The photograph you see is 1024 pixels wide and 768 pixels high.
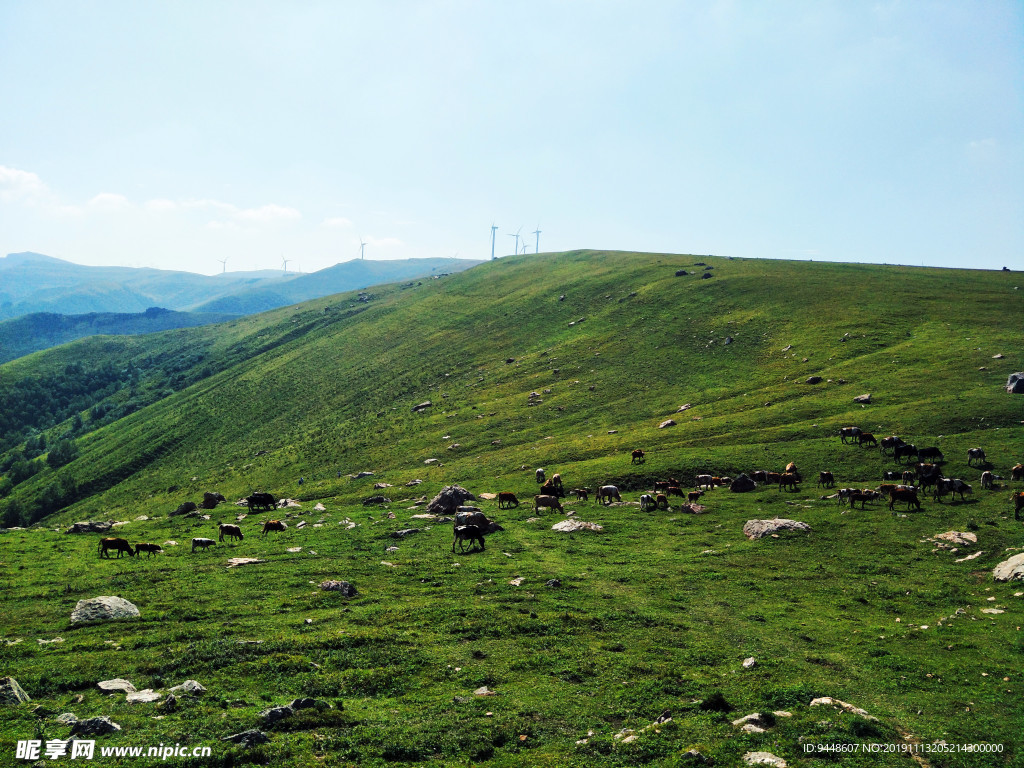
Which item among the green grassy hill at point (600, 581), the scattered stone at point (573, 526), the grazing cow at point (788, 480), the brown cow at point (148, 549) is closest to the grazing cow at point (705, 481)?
the green grassy hill at point (600, 581)

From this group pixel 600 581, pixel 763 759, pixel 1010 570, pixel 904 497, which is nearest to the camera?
pixel 763 759

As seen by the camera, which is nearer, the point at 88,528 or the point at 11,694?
the point at 11,694

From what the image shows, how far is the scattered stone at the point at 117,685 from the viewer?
17.8m

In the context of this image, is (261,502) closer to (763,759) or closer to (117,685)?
(117,685)

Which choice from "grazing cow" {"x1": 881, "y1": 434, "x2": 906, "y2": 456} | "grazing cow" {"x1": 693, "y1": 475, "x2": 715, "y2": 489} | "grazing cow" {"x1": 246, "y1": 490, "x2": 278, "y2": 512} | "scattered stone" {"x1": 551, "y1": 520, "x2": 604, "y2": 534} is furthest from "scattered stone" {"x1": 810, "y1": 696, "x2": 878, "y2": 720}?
"grazing cow" {"x1": 246, "y1": 490, "x2": 278, "y2": 512}

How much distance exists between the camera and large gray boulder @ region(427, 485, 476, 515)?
46.6m

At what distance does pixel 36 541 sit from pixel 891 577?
5837cm

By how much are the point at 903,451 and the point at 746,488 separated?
1341 centimetres

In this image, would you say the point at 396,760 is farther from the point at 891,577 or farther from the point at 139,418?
the point at 139,418

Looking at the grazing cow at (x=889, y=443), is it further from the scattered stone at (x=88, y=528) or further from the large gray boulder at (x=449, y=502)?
the scattered stone at (x=88, y=528)

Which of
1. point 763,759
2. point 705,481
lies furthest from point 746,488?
point 763,759

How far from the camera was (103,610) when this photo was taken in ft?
79.7

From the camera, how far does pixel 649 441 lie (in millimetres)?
62469

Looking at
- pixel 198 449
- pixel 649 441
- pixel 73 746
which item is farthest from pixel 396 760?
pixel 198 449
